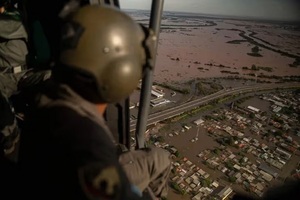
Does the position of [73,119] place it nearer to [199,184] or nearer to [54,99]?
[54,99]

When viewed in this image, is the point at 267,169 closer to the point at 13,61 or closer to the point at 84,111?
the point at 13,61

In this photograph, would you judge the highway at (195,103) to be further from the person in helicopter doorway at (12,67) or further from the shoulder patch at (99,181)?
the shoulder patch at (99,181)

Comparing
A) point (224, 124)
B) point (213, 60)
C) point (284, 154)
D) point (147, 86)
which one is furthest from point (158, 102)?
point (213, 60)

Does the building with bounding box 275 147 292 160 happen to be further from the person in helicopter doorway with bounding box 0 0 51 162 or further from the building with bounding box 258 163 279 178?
the person in helicopter doorway with bounding box 0 0 51 162

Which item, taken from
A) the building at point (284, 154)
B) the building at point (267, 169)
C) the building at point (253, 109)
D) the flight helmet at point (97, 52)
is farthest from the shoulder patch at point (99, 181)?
the building at point (253, 109)

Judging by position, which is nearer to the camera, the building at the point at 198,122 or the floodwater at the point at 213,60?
the building at the point at 198,122
